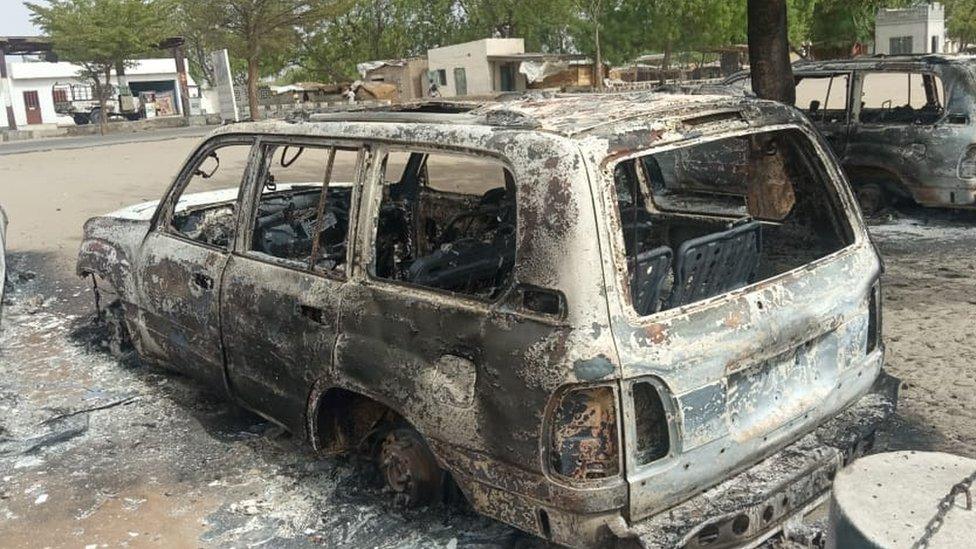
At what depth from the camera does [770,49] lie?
7.95 meters

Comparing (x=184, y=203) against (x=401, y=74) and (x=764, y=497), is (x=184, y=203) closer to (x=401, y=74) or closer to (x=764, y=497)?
(x=764, y=497)

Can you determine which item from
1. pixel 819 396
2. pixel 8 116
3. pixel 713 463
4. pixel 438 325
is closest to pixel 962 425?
pixel 819 396

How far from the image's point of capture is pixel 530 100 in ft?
11.8

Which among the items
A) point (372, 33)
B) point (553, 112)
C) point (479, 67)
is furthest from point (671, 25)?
point (553, 112)

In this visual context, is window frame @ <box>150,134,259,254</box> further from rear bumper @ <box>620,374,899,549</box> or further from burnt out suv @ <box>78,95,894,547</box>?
rear bumper @ <box>620,374,899,549</box>

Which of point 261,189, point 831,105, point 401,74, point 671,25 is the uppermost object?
point 671,25

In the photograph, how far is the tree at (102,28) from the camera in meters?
40.8

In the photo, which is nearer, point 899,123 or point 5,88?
point 899,123

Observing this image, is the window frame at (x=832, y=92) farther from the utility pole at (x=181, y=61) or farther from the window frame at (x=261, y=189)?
the utility pole at (x=181, y=61)

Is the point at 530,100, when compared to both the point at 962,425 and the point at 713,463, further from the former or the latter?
the point at 962,425

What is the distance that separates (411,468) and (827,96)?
7.60 meters

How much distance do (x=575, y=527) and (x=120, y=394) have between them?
11.8ft

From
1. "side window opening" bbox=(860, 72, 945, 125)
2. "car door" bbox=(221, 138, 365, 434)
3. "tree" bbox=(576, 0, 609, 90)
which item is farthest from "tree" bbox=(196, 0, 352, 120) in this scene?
"car door" bbox=(221, 138, 365, 434)

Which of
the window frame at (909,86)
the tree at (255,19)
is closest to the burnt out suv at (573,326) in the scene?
the window frame at (909,86)
